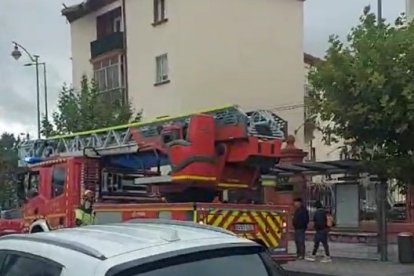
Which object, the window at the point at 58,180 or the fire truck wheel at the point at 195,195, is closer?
the fire truck wheel at the point at 195,195

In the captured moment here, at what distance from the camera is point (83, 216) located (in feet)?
51.7

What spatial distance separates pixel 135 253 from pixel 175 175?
10.5m

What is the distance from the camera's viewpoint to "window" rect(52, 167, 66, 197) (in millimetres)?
16531

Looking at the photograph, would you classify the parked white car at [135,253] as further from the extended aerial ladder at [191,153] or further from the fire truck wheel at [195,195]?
the fire truck wheel at [195,195]

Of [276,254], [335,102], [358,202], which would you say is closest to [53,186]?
[276,254]

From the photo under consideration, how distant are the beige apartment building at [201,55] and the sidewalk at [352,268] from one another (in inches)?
553

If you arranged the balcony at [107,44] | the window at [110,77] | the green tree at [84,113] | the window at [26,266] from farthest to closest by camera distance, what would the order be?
1. the balcony at [107,44]
2. the window at [110,77]
3. the green tree at [84,113]
4. the window at [26,266]

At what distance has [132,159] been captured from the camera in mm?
17078

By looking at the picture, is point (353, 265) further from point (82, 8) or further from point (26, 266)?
point (82, 8)

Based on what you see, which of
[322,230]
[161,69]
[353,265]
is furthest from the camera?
[161,69]

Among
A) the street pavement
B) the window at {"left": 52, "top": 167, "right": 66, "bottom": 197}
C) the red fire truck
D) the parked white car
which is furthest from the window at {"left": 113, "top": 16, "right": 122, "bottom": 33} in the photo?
the parked white car

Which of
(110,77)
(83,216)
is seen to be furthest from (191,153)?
(110,77)

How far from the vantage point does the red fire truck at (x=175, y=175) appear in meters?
13.7

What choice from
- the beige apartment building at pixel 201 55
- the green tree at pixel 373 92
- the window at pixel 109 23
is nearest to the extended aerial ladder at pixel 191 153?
the green tree at pixel 373 92
